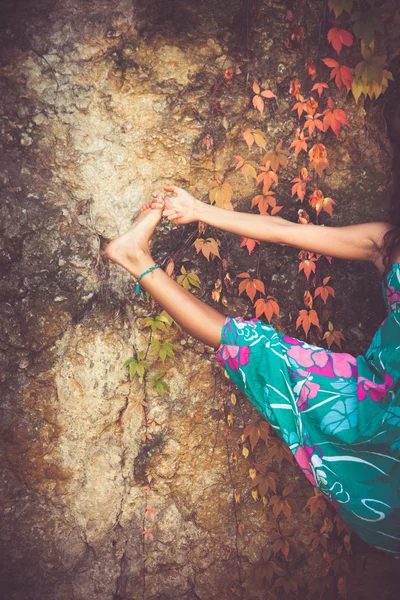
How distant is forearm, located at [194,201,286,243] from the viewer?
2078 mm

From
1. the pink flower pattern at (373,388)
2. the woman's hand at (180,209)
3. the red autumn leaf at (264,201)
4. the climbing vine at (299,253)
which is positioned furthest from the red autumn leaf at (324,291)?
the woman's hand at (180,209)

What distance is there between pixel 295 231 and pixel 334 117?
2.47 ft

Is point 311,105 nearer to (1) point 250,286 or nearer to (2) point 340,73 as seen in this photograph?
(2) point 340,73

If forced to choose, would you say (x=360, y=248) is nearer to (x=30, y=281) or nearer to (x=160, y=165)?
(x=160, y=165)

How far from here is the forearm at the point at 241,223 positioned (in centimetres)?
208

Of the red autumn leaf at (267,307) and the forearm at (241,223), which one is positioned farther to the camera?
the red autumn leaf at (267,307)

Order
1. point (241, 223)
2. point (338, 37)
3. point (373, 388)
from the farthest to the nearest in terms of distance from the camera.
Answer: point (338, 37), point (241, 223), point (373, 388)

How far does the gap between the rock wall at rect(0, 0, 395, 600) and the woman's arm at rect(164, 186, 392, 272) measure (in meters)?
0.38

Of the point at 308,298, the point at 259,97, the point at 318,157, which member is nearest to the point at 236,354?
the point at 308,298

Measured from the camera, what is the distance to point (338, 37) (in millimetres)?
2283

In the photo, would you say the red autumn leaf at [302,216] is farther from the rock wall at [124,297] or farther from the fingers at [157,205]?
the fingers at [157,205]

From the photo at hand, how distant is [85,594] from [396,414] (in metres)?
1.89

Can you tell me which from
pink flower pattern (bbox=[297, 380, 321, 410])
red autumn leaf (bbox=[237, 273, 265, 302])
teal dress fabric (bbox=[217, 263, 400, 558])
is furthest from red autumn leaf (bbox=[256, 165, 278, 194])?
pink flower pattern (bbox=[297, 380, 321, 410])

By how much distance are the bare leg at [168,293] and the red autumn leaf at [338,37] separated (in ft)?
4.38
